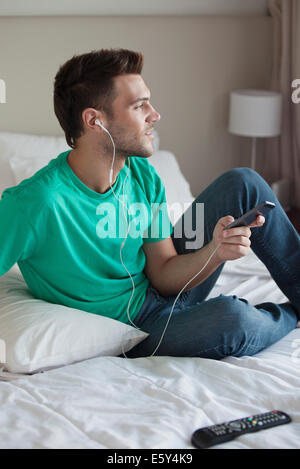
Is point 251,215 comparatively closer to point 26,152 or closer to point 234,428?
point 234,428

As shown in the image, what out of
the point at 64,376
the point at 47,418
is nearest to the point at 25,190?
the point at 64,376

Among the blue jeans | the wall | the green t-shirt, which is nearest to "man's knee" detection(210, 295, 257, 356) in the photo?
the blue jeans

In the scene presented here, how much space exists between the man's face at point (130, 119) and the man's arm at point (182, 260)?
263mm

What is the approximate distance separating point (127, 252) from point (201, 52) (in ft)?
5.41

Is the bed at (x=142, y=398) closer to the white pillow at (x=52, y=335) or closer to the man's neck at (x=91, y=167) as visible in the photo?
the white pillow at (x=52, y=335)

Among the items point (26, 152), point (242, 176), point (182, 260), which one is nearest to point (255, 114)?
point (26, 152)

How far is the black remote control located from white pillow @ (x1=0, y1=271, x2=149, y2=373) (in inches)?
16.4

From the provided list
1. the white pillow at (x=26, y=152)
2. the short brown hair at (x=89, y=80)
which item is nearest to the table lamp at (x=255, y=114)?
the white pillow at (x=26, y=152)

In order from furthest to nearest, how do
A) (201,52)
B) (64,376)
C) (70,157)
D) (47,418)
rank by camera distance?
(201,52), (70,157), (64,376), (47,418)

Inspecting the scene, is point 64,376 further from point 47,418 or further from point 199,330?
point 199,330

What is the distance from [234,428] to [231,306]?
401mm

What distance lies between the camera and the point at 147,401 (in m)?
1.20

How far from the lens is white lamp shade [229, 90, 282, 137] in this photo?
287 cm
